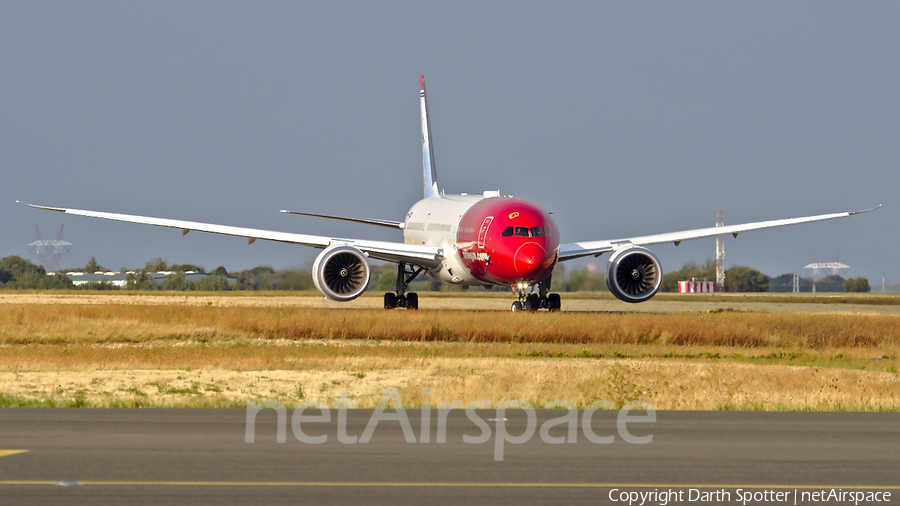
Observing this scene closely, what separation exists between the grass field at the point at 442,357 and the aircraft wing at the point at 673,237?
674cm

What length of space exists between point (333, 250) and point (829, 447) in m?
28.0

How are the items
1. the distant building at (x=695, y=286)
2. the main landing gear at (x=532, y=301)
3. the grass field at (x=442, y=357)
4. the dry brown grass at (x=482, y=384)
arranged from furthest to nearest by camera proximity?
the distant building at (x=695, y=286) → the main landing gear at (x=532, y=301) → the grass field at (x=442, y=357) → the dry brown grass at (x=482, y=384)

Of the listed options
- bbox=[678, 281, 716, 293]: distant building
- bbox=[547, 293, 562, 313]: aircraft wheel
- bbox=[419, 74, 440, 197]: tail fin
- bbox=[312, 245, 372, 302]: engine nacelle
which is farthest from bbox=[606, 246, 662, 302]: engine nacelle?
bbox=[678, 281, 716, 293]: distant building

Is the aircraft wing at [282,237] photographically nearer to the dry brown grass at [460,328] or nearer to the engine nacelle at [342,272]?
the engine nacelle at [342,272]

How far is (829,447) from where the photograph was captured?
11930mm

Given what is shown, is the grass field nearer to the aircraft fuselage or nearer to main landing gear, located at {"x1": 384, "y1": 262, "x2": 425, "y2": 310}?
the aircraft fuselage

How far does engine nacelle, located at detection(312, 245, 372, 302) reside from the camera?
3816 centimetres

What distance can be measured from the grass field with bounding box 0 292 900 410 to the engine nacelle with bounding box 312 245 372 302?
9.65 ft

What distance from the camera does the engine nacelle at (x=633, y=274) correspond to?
132ft

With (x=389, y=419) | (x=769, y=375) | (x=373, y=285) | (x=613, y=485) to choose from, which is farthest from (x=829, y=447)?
(x=373, y=285)

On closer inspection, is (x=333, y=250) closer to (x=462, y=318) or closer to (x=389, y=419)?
(x=462, y=318)

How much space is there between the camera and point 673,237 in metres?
43.3

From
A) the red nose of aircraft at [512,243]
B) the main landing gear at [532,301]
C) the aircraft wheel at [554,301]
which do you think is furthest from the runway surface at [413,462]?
the aircraft wheel at [554,301]

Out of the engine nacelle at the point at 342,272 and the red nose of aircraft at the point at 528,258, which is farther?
the engine nacelle at the point at 342,272
